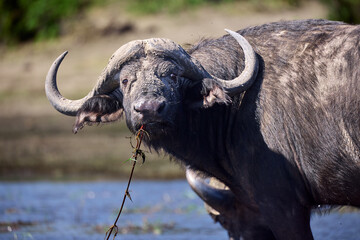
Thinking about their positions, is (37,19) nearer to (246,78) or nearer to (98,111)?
(98,111)

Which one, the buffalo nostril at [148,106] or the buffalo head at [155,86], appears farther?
the buffalo head at [155,86]

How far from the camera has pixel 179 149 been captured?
5617 millimetres

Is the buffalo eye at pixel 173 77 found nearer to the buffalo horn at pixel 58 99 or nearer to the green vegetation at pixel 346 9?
the buffalo horn at pixel 58 99

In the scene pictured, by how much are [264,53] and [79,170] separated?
22.4 ft

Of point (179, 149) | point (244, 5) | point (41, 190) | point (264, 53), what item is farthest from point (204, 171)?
point (244, 5)

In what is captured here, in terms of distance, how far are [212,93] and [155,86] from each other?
437 mm

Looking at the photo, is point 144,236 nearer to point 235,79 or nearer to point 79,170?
point 235,79

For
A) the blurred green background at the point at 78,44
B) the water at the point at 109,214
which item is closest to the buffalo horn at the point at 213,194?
the water at the point at 109,214

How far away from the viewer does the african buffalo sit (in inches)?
200

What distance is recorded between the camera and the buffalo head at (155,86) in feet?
16.8

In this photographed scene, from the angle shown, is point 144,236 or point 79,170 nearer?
point 144,236

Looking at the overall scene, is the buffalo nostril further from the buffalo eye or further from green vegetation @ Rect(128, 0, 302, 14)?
green vegetation @ Rect(128, 0, 302, 14)

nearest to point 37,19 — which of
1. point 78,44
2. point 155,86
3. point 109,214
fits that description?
point 78,44

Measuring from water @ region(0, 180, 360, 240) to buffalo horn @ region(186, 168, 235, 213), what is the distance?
108cm
